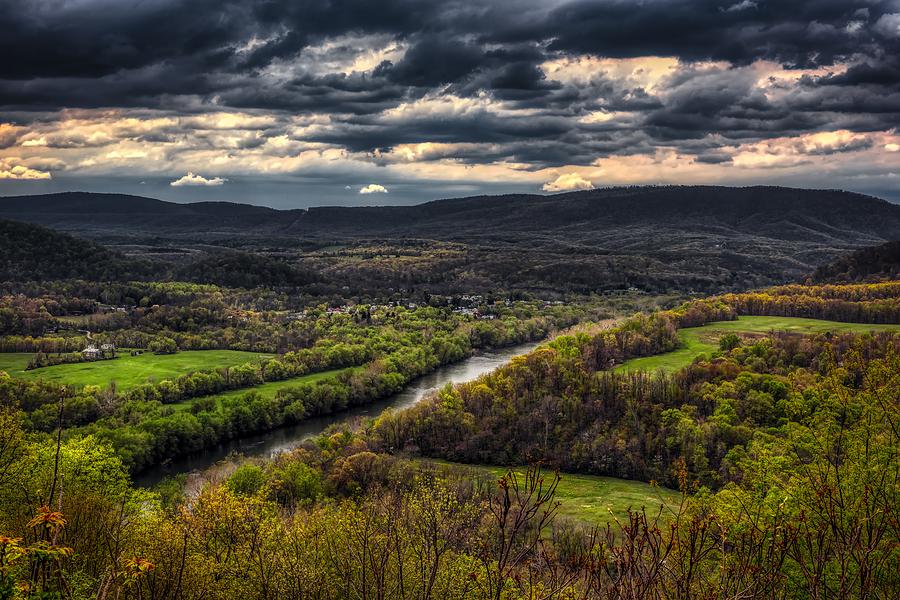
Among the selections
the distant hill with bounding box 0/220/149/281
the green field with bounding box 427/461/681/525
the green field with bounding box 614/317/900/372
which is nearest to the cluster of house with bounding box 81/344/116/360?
the green field with bounding box 427/461/681/525

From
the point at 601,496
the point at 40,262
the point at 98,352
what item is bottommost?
the point at 601,496

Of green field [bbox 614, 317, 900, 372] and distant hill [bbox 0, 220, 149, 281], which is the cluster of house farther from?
green field [bbox 614, 317, 900, 372]

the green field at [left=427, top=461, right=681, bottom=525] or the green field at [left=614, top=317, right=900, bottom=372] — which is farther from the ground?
the green field at [left=614, top=317, right=900, bottom=372]

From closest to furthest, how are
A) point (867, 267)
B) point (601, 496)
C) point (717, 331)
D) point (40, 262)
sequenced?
point (601, 496) → point (717, 331) → point (867, 267) → point (40, 262)

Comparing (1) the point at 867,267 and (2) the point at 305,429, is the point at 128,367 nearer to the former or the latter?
(2) the point at 305,429

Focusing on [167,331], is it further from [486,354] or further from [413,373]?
[486,354]

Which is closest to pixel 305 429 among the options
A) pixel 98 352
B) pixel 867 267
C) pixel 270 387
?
pixel 270 387

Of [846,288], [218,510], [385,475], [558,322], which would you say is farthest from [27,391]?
[846,288]
